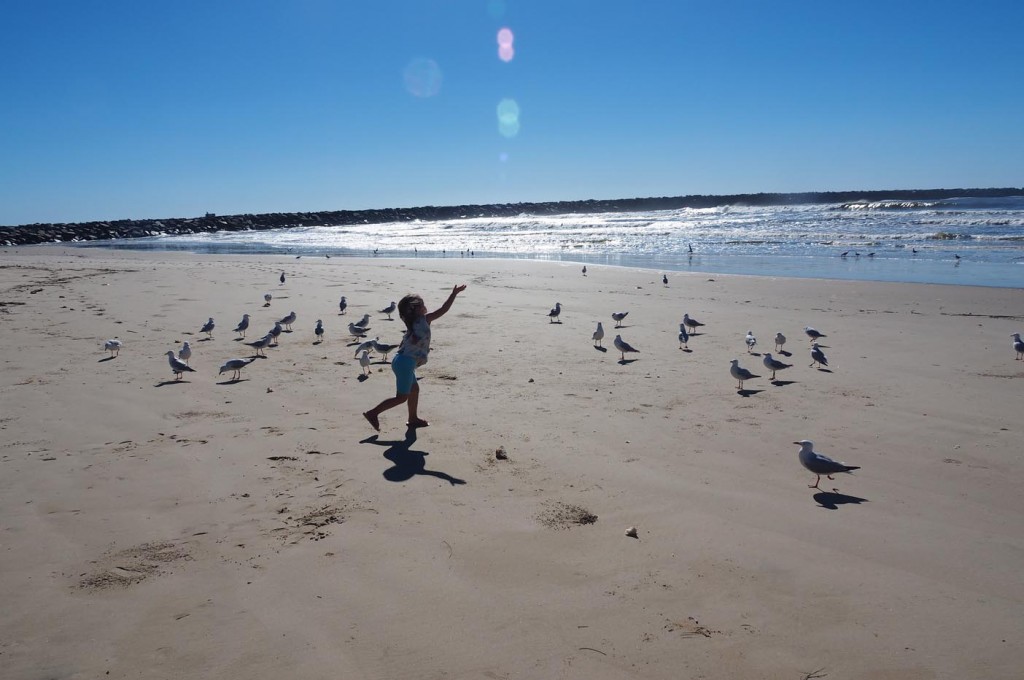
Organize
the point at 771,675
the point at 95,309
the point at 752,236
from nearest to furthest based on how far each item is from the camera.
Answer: the point at 771,675
the point at 95,309
the point at 752,236

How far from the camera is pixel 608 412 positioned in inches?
247

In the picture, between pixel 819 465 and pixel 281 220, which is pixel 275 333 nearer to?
pixel 819 465

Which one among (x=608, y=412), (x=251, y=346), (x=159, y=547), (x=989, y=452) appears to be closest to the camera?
(x=159, y=547)

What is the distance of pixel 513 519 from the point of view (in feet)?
13.3

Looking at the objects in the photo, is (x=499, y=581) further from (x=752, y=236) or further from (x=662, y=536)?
(x=752, y=236)

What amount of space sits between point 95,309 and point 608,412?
11.3m

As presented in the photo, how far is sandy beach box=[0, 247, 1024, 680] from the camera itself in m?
2.90

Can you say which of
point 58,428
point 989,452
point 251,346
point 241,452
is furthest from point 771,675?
point 251,346

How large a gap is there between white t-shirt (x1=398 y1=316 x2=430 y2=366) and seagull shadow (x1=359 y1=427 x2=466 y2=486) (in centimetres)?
74

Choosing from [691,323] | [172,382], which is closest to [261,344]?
[172,382]

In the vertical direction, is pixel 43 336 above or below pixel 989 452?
above

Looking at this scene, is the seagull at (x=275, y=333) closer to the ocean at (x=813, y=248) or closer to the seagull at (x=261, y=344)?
the seagull at (x=261, y=344)

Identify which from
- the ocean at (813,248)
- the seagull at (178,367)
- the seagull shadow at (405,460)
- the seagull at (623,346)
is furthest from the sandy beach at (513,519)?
the ocean at (813,248)

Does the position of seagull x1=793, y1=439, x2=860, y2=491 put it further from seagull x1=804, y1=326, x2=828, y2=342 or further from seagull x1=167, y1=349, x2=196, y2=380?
seagull x1=167, y1=349, x2=196, y2=380
